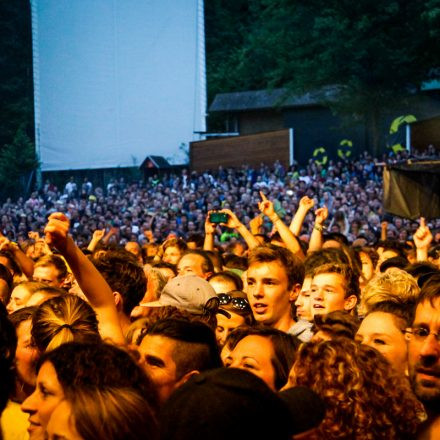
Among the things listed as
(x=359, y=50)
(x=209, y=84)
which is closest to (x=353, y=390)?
(x=359, y=50)

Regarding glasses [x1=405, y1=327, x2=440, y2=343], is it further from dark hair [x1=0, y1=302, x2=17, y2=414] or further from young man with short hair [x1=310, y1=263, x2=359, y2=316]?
young man with short hair [x1=310, y1=263, x2=359, y2=316]

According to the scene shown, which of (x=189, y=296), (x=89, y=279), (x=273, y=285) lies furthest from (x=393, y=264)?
(x=89, y=279)

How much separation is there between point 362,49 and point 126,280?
29020 mm

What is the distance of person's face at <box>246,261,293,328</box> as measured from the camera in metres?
5.23

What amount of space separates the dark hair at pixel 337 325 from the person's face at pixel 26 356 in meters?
1.24

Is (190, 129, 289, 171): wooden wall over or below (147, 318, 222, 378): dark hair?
below

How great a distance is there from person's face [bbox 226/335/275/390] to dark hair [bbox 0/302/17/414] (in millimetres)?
934

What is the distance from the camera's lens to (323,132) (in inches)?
1515

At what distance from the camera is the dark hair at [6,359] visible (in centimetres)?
285

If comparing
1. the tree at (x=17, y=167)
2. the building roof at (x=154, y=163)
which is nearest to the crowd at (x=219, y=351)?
the building roof at (x=154, y=163)

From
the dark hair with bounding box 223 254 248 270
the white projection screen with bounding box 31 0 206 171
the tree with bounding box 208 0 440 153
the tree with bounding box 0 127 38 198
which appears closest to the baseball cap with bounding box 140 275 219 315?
the dark hair with bounding box 223 254 248 270

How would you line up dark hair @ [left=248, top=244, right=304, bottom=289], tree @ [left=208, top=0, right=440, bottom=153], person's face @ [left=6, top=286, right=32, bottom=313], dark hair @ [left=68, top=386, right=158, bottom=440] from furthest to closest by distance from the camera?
tree @ [left=208, top=0, right=440, bottom=153], person's face @ [left=6, top=286, right=32, bottom=313], dark hair @ [left=248, top=244, right=304, bottom=289], dark hair @ [left=68, top=386, right=158, bottom=440]

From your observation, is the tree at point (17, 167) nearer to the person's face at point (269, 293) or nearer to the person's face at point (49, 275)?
the person's face at point (49, 275)

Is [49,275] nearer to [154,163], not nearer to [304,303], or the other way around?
[304,303]
